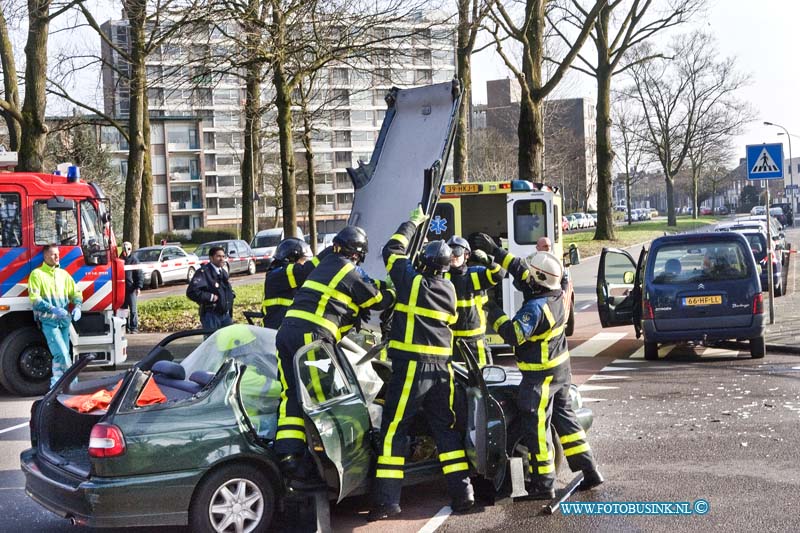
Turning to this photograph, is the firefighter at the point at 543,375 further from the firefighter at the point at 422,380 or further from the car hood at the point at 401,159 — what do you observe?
the car hood at the point at 401,159

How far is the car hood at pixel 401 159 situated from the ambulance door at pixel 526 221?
3.00 meters

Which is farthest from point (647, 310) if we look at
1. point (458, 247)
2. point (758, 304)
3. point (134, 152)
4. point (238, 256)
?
point (238, 256)

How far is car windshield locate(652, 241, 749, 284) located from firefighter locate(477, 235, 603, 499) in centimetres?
664

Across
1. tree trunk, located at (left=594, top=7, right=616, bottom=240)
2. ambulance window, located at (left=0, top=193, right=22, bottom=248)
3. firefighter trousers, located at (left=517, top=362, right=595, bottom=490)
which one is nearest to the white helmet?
firefighter trousers, located at (left=517, top=362, right=595, bottom=490)

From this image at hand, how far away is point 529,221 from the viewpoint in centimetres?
1434

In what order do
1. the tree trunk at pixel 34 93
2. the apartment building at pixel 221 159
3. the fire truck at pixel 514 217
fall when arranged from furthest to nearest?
the apartment building at pixel 221 159
the tree trunk at pixel 34 93
the fire truck at pixel 514 217

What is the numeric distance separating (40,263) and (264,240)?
97.8 ft

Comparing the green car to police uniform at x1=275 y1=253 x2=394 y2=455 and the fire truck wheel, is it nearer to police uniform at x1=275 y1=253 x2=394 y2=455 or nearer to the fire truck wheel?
police uniform at x1=275 y1=253 x2=394 y2=455

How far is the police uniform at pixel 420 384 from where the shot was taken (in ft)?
20.6

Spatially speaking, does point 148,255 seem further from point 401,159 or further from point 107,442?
point 107,442

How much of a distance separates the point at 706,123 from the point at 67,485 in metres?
66.2

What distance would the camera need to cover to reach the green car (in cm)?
555

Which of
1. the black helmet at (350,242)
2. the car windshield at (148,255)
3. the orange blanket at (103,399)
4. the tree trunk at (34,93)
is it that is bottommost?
the orange blanket at (103,399)

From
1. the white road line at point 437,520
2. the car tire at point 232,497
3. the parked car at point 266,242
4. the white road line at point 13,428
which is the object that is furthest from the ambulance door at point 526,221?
the parked car at point 266,242
